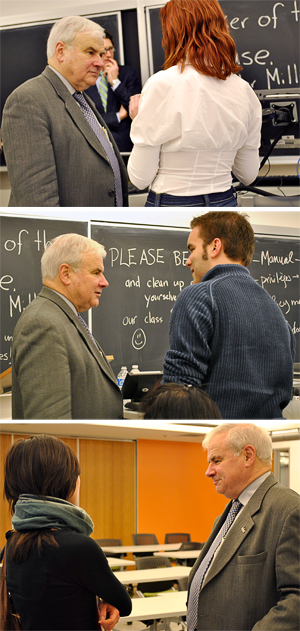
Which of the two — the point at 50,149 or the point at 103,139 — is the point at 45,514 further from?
the point at 103,139

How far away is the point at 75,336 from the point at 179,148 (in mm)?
752

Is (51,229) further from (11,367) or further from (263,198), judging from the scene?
(263,198)

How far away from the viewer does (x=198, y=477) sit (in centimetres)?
1202

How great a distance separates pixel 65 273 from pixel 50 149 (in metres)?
0.46

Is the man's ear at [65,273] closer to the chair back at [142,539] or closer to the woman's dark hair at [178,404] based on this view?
the woman's dark hair at [178,404]

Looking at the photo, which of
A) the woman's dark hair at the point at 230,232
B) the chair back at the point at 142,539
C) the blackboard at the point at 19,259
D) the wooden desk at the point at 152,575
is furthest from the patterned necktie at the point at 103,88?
the chair back at the point at 142,539

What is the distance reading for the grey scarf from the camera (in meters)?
1.81

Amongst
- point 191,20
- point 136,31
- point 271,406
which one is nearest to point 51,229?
point 191,20

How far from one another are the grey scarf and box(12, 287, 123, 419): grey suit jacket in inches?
11.3

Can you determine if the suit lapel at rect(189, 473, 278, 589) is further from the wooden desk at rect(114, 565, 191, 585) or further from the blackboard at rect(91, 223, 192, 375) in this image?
the wooden desk at rect(114, 565, 191, 585)

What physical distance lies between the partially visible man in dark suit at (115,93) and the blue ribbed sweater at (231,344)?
176 centimetres

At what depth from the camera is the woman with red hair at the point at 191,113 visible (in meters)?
2.04

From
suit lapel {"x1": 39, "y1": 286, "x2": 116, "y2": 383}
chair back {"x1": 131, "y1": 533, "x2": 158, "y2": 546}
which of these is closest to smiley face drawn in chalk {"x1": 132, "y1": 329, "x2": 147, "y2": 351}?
suit lapel {"x1": 39, "y1": 286, "x2": 116, "y2": 383}

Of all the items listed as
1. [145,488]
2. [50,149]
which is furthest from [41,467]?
[145,488]
